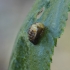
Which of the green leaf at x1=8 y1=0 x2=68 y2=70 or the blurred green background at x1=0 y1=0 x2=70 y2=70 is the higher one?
the blurred green background at x1=0 y1=0 x2=70 y2=70

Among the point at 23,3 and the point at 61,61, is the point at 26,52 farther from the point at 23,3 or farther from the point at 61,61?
the point at 23,3

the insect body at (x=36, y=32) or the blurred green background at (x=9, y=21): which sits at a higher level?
the blurred green background at (x=9, y=21)

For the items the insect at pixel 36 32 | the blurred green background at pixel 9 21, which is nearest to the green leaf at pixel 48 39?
the insect at pixel 36 32

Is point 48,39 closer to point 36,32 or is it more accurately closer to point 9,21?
point 36,32

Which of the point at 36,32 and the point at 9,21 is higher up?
the point at 9,21

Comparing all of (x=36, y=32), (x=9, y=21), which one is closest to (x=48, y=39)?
(x=36, y=32)

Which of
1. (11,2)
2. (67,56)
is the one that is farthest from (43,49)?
(11,2)

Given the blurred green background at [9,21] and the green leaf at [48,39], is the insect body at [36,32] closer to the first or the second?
the green leaf at [48,39]

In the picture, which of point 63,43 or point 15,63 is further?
point 63,43

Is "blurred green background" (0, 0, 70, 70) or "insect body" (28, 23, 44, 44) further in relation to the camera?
"blurred green background" (0, 0, 70, 70)

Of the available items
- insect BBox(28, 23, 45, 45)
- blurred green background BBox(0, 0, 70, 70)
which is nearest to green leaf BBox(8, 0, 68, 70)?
insect BBox(28, 23, 45, 45)

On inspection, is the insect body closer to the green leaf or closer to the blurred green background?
the green leaf
